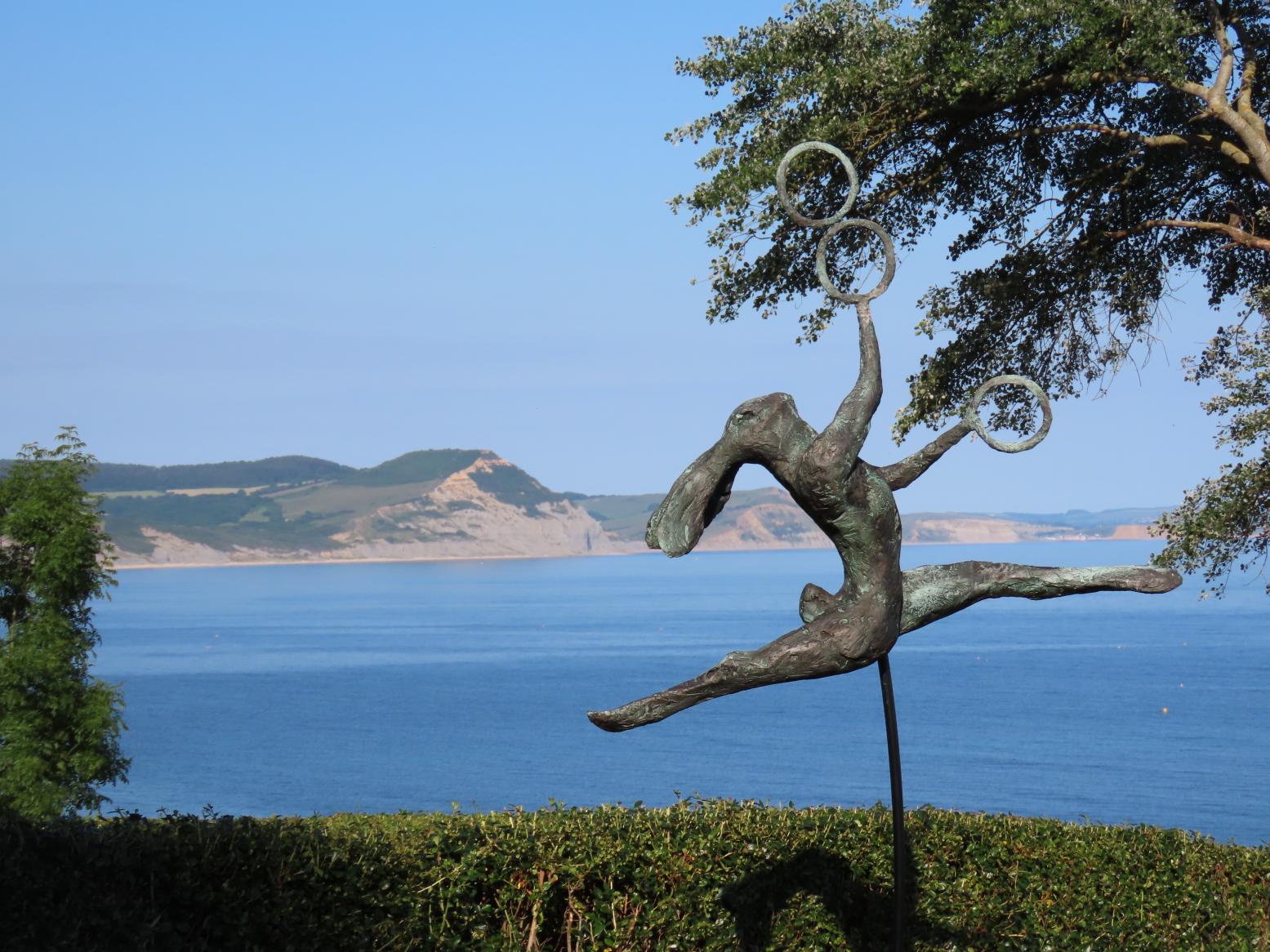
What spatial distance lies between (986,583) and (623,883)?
313 centimetres

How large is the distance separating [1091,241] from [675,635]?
98424 mm

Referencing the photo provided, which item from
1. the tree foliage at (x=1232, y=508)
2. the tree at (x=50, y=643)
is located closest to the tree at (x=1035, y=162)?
the tree foliage at (x=1232, y=508)

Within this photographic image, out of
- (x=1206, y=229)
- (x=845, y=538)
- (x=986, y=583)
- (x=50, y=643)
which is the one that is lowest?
(x=50, y=643)

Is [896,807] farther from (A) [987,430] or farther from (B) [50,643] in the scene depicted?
(B) [50,643]

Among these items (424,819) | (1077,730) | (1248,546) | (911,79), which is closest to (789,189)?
(911,79)

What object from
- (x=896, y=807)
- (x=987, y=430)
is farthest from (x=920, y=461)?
(x=896, y=807)

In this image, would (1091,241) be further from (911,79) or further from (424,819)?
(424,819)

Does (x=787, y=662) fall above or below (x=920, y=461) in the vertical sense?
below

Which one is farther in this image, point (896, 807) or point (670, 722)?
point (670, 722)

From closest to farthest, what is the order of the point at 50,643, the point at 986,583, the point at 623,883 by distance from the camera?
1. the point at 986,583
2. the point at 623,883
3. the point at 50,643

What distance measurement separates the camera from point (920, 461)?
698 centimetres

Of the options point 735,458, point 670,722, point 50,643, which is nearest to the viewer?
point 735,458

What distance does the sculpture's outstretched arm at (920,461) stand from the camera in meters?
6.93

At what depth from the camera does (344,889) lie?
770cm
